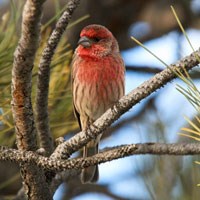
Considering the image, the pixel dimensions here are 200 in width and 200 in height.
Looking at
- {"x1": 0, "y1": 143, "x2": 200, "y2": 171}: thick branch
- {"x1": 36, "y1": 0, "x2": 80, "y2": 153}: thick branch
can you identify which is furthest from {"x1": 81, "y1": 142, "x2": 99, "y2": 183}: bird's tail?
{"x1": 0, "y1": 143, "x2": 200, "y2": 171}: thick branch

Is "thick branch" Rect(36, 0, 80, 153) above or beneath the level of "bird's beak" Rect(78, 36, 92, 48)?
beneath

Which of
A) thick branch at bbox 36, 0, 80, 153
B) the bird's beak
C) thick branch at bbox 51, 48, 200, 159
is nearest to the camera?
thick branch at bbox 51, 48, 200, 159

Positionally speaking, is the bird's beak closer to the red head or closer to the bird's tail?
the red head

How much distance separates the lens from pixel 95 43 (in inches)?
187

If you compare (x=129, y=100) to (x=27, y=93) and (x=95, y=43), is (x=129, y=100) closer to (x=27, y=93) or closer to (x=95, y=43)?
(x=27, y=93)

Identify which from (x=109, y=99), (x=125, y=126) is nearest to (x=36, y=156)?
(x=109, y=99)

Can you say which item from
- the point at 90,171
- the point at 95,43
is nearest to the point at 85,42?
the point at 95,43

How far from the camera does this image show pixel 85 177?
14.9ft

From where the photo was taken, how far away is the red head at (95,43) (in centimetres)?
467

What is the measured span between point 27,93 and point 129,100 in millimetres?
442

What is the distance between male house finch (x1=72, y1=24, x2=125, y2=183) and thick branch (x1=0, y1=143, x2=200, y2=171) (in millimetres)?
1687

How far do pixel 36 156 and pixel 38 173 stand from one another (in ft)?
0.60

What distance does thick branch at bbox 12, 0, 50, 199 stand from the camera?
7.68ft

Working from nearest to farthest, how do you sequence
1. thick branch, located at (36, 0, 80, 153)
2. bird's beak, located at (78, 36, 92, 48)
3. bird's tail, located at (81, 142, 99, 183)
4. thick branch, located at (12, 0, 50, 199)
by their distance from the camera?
thick branch, located at (12, 0, 50, 199) < thick branch, located at (36, 0, 80, 153) < bird's tail, located at (81, 142, 99, 183) < bird's beak, located at (78, 36, 92, 48)
